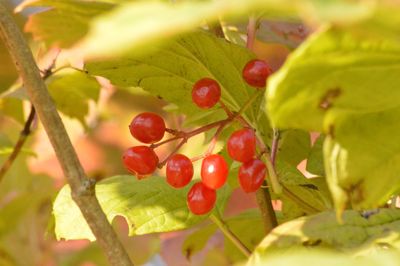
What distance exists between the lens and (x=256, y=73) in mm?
740

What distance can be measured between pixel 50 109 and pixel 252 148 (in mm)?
192

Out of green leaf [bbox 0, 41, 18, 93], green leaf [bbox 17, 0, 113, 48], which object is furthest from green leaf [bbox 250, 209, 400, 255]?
green leaf [bbox 0, 41, 18, 93]

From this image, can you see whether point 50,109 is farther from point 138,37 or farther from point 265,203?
point 138,37

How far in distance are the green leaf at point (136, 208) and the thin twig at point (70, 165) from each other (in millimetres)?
100

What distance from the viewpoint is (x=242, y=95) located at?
2.71 feet

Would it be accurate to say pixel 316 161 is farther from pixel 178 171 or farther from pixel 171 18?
pixel 171 18

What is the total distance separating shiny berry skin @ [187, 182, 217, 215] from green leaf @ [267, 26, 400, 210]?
0.19 metres

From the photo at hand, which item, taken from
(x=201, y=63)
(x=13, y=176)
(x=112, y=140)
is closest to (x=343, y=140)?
(x=201, y=63)

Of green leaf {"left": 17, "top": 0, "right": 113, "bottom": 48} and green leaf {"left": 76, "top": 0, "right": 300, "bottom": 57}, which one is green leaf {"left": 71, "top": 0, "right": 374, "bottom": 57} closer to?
green leaf {"left": 76, "top": 0, "right": 300, "bottom": 57}

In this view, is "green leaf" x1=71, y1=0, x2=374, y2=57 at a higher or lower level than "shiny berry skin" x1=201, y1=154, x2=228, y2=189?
higher

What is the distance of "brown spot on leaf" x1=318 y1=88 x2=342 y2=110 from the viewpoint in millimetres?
551

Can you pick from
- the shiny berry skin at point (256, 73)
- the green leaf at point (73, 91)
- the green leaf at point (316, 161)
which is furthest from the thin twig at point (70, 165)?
the green leaf at point (73, 91)

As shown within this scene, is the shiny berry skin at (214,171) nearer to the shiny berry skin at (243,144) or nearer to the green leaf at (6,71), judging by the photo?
the shiny berry skin at (243,144)

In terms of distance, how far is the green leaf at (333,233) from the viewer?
631mm
